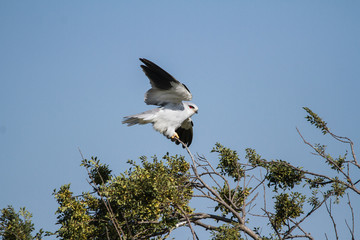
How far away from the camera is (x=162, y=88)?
24.8ft

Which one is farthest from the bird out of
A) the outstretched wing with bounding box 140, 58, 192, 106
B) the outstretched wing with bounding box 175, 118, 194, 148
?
the outstretched wing with bounding box 175, 118, 194, 148

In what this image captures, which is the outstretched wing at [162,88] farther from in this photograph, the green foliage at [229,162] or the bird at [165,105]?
the green foliage at [229,162]

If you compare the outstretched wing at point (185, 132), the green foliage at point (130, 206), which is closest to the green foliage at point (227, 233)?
the green foliage at point (130, 206)

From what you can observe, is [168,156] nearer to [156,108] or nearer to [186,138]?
[156,108]

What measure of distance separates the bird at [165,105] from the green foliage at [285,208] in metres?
2.38

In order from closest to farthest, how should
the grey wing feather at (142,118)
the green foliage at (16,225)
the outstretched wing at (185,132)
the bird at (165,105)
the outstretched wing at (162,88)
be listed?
the green foliage at (16,225) → the outstretched wing at (162,88) → the bird at (165,105) → the grey wing feather at (142,118) → the outstretched wing at (185,132)

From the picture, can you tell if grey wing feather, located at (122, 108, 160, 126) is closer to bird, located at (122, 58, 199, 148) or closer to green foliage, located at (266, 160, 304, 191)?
bird, located at (122, 58, 199, 148)

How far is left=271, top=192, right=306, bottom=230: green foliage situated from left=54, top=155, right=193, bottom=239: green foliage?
3.91 ft

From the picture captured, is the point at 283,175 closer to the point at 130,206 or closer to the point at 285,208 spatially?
the point at 285,208

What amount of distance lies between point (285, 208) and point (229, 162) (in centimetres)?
93

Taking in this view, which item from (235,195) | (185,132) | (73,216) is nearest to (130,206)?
(73,216)

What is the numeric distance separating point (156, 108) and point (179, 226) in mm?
3236

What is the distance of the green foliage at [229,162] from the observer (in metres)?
5.84

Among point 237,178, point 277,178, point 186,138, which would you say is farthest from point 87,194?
point 186,138
